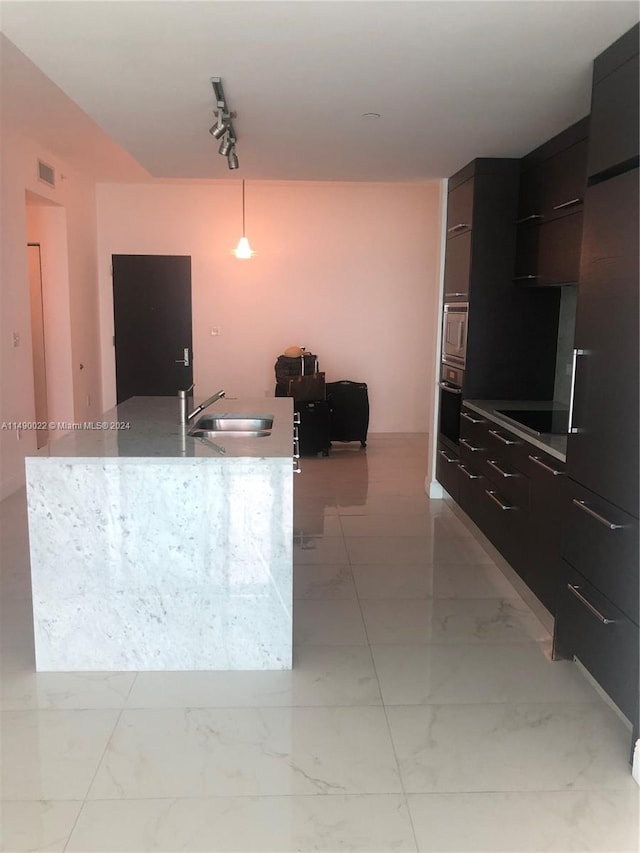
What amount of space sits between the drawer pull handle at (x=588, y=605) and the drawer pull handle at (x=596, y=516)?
32 cm

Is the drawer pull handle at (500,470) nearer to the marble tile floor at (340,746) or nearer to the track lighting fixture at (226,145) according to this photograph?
the marble tile floor at (340,746)

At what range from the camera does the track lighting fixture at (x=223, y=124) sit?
285 cm

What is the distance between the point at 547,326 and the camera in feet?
14.4

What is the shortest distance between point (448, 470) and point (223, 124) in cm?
286

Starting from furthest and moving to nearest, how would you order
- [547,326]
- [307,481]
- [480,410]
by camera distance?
[307,481] → [547,326] → [480,410]

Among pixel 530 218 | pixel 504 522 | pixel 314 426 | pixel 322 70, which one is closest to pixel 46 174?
pixel 314 426

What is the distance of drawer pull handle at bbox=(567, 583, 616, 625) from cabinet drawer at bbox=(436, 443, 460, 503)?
6.51 ft

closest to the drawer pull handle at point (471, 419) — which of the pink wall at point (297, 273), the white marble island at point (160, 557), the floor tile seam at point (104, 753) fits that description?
the white marble island at point (160, 557)

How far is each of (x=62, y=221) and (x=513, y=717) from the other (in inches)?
224

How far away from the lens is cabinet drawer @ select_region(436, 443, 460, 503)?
4656 millimetres

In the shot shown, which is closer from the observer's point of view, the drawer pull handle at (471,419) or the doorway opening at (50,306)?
the drawer pull handle at (471,419)

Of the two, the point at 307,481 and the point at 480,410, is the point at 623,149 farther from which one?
the point at 307,481

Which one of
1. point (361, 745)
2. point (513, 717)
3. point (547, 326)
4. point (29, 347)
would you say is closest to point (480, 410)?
point (547, 326)

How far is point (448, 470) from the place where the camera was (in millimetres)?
4895
